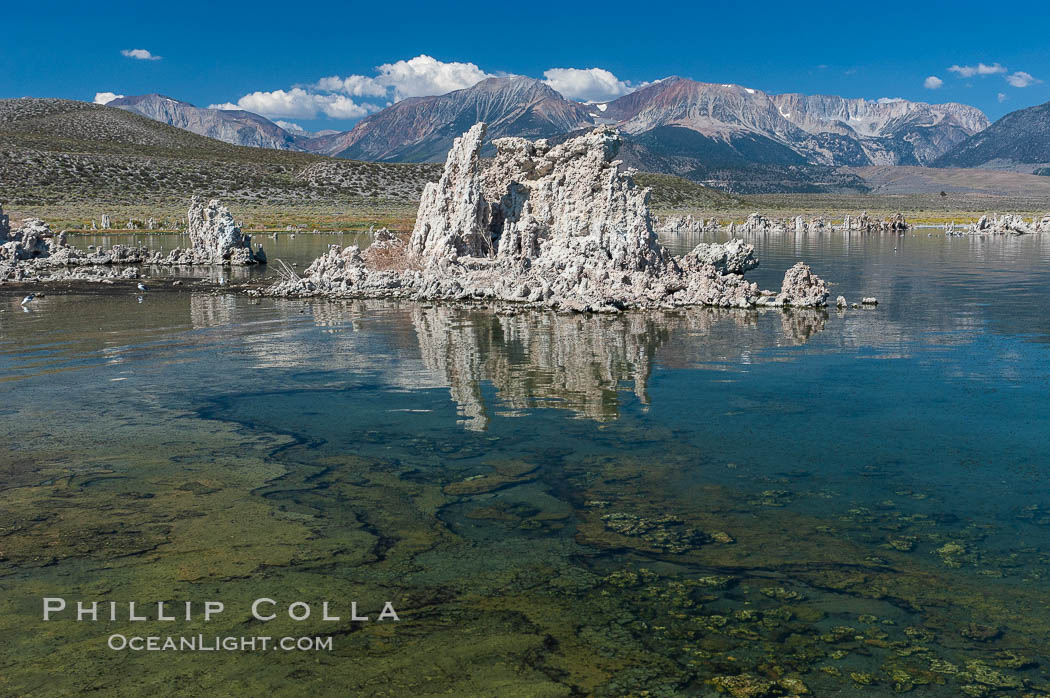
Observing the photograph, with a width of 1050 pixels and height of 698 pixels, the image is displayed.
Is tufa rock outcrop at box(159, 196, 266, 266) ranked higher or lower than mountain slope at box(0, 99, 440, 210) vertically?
lower

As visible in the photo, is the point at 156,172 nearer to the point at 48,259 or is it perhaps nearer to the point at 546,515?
the point at 48,259

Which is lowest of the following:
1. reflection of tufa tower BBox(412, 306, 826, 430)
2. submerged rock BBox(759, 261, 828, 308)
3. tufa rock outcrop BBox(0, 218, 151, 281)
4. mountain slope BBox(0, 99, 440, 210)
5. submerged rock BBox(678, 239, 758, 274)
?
reflection of tufa tower BBox(412, 306, 826, 430)

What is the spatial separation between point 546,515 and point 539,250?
28.2 m

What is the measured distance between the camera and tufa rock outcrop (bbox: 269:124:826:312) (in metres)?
34.7

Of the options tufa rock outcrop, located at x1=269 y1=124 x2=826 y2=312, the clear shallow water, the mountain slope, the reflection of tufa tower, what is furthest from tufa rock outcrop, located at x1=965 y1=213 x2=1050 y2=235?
the clear shallow water

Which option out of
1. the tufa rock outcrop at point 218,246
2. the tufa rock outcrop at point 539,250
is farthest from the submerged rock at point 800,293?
the tufa rock outcrop at point 218,246

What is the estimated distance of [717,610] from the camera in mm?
8438

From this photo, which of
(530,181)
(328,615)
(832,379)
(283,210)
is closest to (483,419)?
(328,615)

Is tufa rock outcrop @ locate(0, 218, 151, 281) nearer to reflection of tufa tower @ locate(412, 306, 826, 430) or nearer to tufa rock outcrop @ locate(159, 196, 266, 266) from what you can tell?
tufa rock outcrop @ locate(159, 196, 266, 266)

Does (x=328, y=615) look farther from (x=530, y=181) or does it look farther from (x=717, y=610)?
(x=530, y=181)

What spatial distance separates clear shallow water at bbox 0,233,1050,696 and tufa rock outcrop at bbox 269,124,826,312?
1159cm

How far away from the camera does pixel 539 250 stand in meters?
38.3

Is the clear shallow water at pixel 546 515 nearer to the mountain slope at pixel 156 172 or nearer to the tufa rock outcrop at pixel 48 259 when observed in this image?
the tufa rock outcrop at pixel 48 259

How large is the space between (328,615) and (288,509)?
3.30 metres
